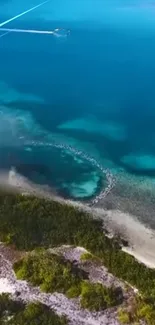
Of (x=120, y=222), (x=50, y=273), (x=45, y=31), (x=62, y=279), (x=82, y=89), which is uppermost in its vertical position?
(x=45, y=31)

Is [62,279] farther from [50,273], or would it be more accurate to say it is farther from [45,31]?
[45,31]

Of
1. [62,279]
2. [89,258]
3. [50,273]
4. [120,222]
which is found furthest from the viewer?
[120,222]

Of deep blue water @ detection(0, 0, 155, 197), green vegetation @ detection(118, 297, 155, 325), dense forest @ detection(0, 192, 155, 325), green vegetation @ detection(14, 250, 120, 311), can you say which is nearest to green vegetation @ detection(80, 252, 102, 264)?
dense forest @ detection(0, 192, 155, 325)

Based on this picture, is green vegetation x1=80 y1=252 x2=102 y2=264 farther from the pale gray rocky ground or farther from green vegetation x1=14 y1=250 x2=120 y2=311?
green vegetation x1=14 y1=250 x2=120 y2=311

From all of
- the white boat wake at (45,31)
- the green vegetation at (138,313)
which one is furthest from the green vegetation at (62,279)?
the white boat wake at (45,31)

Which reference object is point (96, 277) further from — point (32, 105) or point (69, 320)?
point (32, 105)

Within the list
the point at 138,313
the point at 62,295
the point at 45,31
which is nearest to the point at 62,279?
the point at 62,295

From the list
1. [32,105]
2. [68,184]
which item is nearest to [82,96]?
[32,105]
